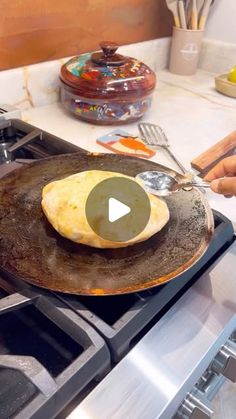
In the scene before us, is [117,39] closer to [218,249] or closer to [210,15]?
[210,15]

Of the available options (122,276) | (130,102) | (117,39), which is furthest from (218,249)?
(117,39)

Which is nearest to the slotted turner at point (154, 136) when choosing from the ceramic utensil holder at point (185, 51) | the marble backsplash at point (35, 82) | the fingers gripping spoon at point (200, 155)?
the fingers gripping spoon at point (200, 155)

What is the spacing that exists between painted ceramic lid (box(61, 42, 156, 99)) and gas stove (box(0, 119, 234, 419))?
430mm

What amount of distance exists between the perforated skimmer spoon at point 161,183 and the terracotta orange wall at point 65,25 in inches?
18.4

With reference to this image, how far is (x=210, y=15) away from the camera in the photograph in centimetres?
120

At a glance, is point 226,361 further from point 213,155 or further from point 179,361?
point 213,155

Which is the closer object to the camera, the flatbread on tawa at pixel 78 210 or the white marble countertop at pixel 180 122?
the flatbread on tawa at pixel 78 210

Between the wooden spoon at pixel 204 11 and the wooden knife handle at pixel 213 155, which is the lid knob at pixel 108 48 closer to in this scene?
the wooden knife handle at pixel 213 155

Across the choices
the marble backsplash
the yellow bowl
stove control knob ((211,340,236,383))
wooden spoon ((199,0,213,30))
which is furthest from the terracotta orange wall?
stove control knob ((211,340,236,383))

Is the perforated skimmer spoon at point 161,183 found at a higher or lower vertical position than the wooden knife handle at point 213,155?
lower

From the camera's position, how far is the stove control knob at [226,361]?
0.41m

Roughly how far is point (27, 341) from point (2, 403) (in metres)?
0.07
